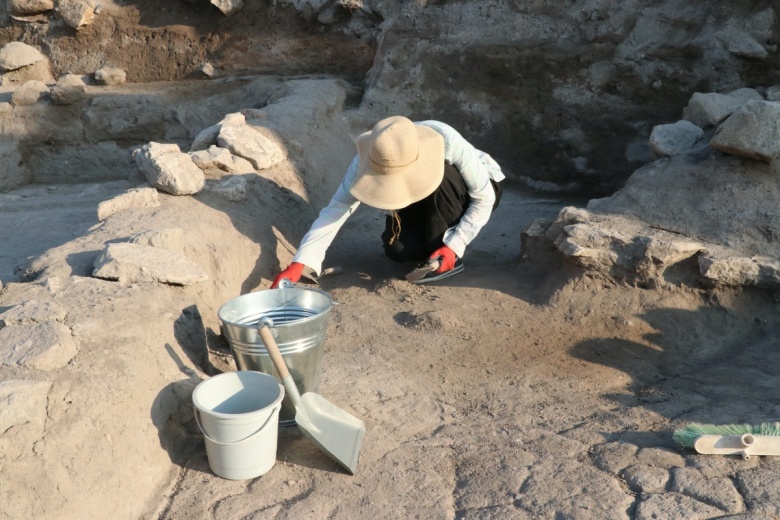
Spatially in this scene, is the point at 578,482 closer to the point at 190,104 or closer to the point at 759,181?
the point at 759,181

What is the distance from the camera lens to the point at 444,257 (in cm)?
448

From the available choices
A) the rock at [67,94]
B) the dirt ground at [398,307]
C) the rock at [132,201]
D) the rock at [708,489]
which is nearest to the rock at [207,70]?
the dirt ground at [398,307]

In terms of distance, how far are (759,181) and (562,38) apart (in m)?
2.42

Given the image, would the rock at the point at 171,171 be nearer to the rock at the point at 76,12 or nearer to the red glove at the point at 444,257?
the red glove at the point at 444,257

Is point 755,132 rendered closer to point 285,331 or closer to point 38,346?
point 285,331

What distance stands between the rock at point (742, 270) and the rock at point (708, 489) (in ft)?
4.69

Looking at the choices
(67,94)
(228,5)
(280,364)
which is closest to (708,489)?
(280,364)

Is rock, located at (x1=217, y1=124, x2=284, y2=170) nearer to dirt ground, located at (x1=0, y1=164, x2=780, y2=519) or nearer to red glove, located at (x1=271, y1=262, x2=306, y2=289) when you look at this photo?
dirt ground, located at (x1=0, y1=164, x2=780, y2=519)

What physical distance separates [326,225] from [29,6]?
547cm

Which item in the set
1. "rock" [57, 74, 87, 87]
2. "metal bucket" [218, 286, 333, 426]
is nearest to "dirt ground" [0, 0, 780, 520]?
"rock" [57, 74, 87, 87]

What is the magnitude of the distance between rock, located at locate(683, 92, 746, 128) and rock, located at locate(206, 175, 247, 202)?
9.14 ft

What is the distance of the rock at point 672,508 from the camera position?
102 inches

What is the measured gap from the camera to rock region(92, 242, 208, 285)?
3535mm

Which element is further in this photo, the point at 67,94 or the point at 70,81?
the point at 70,81
